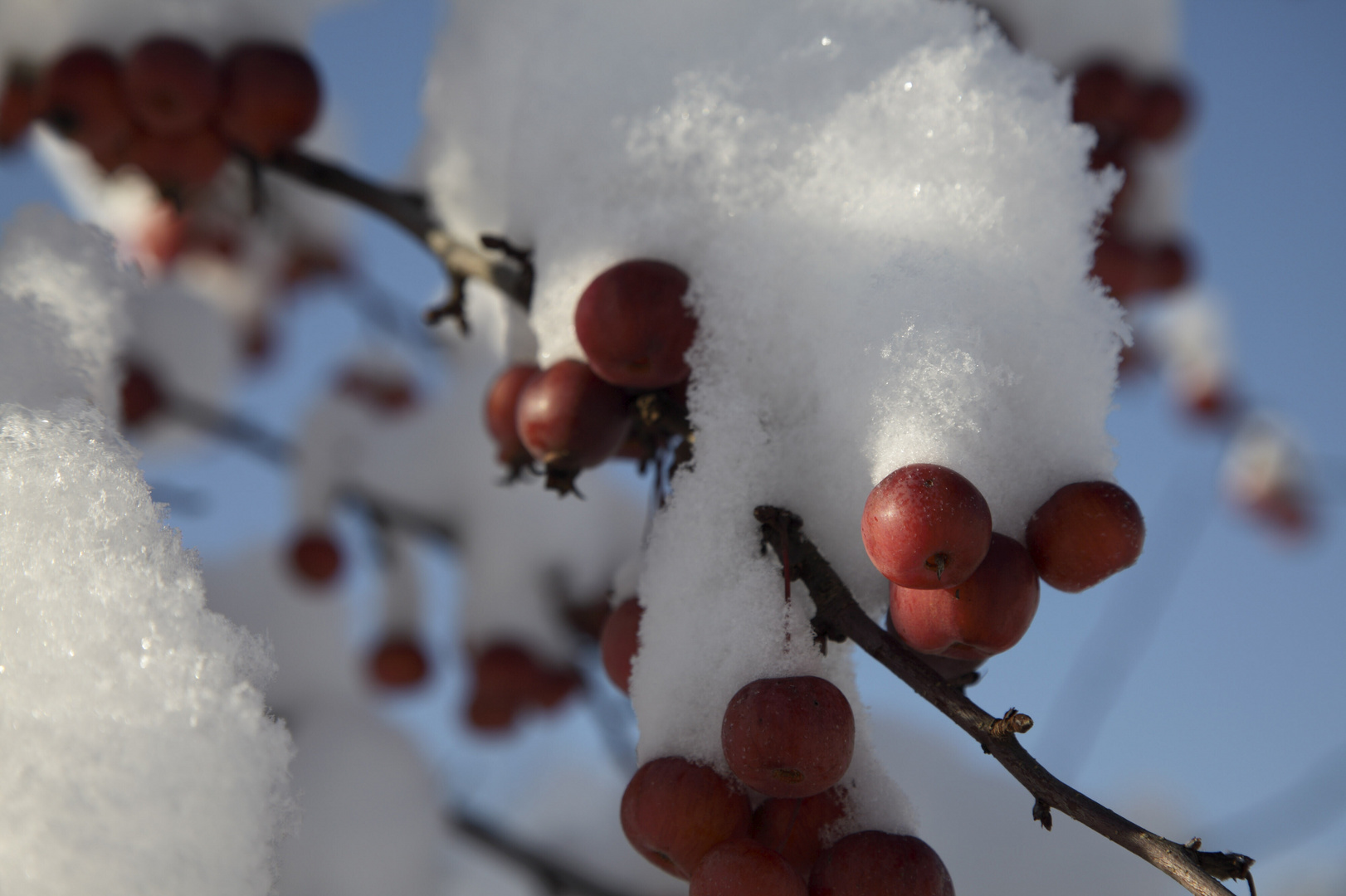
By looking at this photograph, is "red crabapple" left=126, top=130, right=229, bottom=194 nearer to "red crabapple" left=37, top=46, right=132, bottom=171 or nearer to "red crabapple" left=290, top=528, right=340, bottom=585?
"red crabapple" left=37, top=46, right=132, bottom=171

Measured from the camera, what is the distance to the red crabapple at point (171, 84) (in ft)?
5.09

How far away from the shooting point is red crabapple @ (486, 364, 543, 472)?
4.06ft

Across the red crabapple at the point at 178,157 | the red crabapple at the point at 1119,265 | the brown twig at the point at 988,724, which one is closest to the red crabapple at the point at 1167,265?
the red crabapple at the point at 1119,265

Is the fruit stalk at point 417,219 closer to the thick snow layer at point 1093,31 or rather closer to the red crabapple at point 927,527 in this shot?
the red crabapple at point 927,527

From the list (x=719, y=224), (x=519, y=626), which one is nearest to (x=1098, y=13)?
(x=719, y=224)

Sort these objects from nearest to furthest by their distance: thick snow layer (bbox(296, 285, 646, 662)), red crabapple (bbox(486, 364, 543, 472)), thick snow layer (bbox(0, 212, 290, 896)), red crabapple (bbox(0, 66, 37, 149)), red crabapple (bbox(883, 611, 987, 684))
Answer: thick snow layer (bbox(0, 212, 290, 896))
red crabapple (bbox(883, 611, 987, 684))
red crabapple (bbox(486, 364, 543, 472))
red crabapple (bbox(0, 66, 37, 149))
thick snow layer (bbox(296, 285, 646, 662))

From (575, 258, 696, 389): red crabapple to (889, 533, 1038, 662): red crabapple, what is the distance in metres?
0.34

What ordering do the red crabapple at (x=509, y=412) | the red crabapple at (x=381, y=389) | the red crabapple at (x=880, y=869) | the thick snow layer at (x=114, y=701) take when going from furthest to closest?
the red crabapple at (x=381, y=389)
the red crabapple at (x=509, y=412)
the red crabapple at (x=880, y=869)
the thick snow layer at (x=114, y=701)

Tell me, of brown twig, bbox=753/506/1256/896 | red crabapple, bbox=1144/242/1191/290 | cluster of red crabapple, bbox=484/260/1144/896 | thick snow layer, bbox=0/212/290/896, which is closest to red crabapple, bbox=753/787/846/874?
cluster of red crabapple, bbox=484/260/1144/896

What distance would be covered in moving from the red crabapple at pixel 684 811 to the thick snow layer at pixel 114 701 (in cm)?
31

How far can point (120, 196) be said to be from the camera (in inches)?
136

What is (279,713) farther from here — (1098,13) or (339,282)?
(1098,13)

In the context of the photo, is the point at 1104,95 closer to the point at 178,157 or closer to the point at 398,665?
the point at 178,157

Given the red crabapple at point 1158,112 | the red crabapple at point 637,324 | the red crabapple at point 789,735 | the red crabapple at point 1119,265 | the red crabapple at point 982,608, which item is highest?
the red crabapple at point 1158,112
